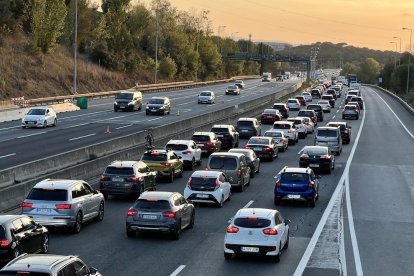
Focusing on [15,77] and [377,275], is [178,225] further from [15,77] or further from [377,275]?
[15,77]

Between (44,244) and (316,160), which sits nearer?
(44,244)

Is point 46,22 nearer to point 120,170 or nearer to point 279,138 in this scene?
point 279,138

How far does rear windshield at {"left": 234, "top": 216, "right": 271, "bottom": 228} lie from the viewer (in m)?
19.8

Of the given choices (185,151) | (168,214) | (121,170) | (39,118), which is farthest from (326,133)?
(168,214)

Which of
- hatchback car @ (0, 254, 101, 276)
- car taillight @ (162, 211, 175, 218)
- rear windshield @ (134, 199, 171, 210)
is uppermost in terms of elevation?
hatchback car @ (0, 254, 101, 276)

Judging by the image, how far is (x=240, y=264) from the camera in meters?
19.7

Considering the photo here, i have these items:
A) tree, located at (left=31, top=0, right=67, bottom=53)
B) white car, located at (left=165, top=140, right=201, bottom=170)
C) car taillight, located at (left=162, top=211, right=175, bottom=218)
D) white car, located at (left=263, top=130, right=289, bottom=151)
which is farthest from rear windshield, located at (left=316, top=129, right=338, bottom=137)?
tree, located at (left=31, top=0, right=67, bottom=53)

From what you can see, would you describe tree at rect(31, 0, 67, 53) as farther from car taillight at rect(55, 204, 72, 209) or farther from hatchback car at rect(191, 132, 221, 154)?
car taillight at rect(55, 204, 72, 209)

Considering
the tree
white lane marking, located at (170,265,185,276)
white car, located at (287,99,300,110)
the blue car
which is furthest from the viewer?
the tree

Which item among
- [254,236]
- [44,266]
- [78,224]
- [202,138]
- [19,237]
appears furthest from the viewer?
[202,138]

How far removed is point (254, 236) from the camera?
1978 cm

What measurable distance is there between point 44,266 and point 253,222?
845 centimetres

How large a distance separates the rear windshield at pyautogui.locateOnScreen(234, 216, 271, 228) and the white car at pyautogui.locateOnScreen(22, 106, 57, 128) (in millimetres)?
37122

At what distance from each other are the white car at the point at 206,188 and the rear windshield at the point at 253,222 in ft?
27.7
